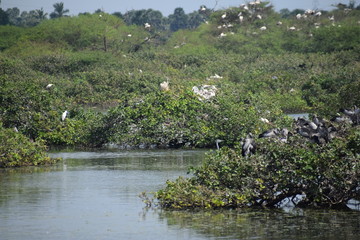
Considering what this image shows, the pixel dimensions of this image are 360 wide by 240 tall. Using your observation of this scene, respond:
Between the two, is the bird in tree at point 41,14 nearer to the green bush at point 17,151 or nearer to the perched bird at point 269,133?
the green bush at point 17,151

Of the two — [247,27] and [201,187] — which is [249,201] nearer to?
[201,187]

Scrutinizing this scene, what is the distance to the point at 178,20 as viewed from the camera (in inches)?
4877

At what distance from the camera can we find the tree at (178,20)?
403ft

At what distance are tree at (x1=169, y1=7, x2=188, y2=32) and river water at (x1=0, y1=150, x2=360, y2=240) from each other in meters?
108

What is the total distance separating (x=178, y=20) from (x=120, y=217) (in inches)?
4464

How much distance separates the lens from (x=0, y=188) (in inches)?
564

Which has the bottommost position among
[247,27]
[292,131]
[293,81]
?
[292,131]

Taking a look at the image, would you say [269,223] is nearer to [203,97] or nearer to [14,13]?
[203,97]

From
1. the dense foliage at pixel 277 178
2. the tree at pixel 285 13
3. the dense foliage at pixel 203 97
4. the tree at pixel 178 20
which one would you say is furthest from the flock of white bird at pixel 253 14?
the tree at pixel 178 20

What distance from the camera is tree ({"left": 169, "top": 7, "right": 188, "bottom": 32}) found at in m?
123

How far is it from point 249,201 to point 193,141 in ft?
28.9

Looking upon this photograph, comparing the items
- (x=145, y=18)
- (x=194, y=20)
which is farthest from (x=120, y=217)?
(x=194, y=20)

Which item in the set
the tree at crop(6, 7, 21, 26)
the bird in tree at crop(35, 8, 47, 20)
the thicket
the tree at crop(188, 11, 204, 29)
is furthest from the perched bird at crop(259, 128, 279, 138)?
the tree at crop(6, 7, 21, 26)

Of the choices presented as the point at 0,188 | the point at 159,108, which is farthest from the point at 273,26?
the point at 0,188
